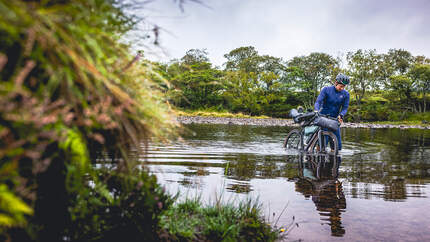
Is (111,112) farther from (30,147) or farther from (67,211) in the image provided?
(67,211)

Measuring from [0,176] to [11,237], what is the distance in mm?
622

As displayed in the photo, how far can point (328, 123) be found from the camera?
848 centimetres

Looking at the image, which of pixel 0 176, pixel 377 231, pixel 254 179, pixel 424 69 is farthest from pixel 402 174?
pixel 424 69

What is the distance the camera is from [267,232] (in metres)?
3.14

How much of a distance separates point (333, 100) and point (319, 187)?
13.4 ft

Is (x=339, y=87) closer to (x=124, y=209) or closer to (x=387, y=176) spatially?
(x=387, y=176)

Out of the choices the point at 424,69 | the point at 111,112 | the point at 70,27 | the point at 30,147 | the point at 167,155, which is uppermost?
the point at 424,69

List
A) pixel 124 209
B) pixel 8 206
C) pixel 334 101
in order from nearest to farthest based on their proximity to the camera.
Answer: pixel 8 206, pixel 124 209, pixel 334 101

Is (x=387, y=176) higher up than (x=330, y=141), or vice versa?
(x=330, y=141)

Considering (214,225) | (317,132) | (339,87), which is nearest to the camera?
(214,225)

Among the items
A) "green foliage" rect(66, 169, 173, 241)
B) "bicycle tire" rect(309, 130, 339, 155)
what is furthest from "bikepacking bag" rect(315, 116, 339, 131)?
"green foliage" rect(66, 169, 173, 241)

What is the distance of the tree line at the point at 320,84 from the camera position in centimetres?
4853

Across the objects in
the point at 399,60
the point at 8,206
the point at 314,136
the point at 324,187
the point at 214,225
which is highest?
the point at 399,60

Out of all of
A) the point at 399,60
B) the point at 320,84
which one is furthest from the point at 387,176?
the point at 399,60
